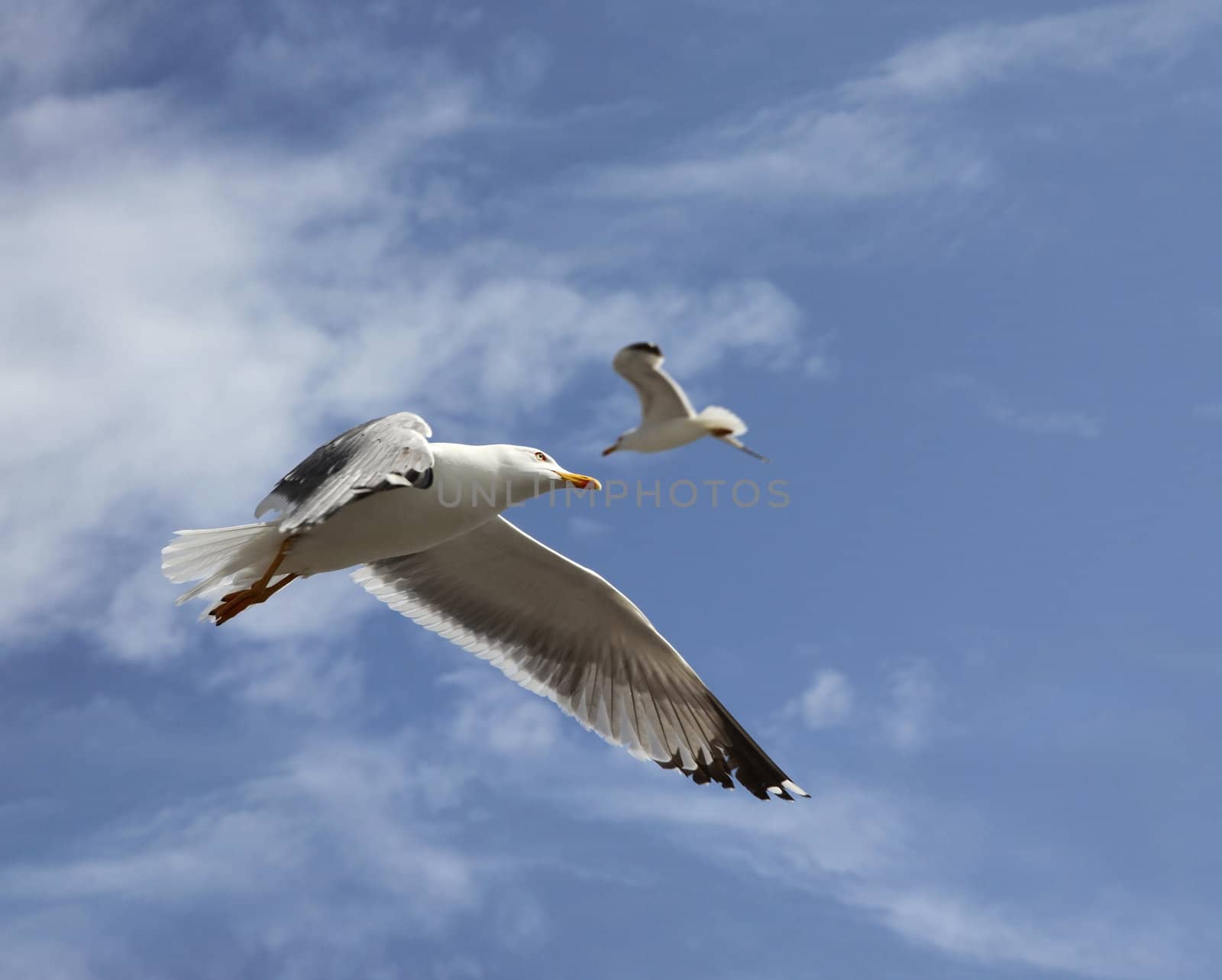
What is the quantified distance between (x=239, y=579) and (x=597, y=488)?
1.74m

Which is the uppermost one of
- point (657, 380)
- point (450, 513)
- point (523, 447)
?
point (657, 380)

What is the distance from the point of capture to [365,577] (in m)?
7.84

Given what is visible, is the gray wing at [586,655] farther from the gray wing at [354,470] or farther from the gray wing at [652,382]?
the gray wing at [354,470]

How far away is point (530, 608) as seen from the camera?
313 inches

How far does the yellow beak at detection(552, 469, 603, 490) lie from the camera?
6.82m

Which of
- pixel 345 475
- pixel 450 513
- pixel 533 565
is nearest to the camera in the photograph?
pixel 345 475

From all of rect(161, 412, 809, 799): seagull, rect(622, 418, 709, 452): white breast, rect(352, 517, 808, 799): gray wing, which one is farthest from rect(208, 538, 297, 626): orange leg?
rect(622, 418, 709, 452): white breast

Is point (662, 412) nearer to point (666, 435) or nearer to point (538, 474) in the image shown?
point (666, 435)

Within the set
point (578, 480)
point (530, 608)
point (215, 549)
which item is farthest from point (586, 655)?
point (215, 549)

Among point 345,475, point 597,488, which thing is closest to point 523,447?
point 597,488

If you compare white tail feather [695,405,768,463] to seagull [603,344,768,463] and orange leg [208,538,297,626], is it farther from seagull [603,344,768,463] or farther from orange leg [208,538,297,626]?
orange leg [208,538,297,626]

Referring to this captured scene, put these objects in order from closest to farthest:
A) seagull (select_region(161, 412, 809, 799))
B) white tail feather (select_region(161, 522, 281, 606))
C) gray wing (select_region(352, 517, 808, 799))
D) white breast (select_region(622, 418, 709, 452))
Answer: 1. white tail feather (select_region(161, 522, 281, 606))
2. seagull (select_region(161, 412, 809, 799))
3. white breast (select_region(622, 418, 709, 452))
4. gray wing (select_region(352, 517, 808, 799))

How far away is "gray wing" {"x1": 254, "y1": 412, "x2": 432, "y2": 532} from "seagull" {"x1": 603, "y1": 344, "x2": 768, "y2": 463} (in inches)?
48.1

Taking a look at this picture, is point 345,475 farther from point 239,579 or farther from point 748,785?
point 748,785
